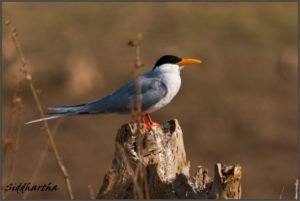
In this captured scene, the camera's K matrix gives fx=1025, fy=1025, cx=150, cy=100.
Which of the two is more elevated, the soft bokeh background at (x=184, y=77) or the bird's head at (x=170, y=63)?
the bird's head at (x=170, y=63)

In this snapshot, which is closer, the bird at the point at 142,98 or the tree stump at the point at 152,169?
the tree stump at the point at 152,169

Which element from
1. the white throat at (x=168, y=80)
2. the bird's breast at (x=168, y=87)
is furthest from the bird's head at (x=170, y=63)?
the bird's breast at (x=168, y=87)

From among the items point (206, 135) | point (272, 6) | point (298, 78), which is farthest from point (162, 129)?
point (272, 6)

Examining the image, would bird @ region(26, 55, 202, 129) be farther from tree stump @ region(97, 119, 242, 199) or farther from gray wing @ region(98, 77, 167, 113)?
tree stump @ region(97, 119, 242, 199)

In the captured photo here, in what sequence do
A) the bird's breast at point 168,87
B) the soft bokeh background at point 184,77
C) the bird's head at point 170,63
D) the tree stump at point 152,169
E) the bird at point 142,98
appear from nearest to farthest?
the tree stump at point 152,169 → the bird at point 142,98 → the bird's breast at point 168,87 → the bird's head at point 170,63 → the soft bokeh background at point 184,77

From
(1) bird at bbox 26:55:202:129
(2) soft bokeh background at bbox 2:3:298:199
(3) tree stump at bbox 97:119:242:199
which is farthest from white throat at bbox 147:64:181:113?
(2) soft bokeh background at bbox 2:3:298:199

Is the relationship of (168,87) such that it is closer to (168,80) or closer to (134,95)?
(168,80)

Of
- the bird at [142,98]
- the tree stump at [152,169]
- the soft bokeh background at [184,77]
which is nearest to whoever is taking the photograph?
the tree stump at [152,169]

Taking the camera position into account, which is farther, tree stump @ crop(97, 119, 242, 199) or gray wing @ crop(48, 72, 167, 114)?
gray wing @ crop(48, 72, 167, 114)

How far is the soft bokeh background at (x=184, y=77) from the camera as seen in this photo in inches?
675

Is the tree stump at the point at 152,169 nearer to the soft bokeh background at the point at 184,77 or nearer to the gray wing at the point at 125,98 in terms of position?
the gray wing at the point at 125,98

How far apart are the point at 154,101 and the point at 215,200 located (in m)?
1.49

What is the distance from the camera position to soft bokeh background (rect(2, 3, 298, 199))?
17.2 metres

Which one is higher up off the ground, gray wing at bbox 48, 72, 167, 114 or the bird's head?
the bird's head
